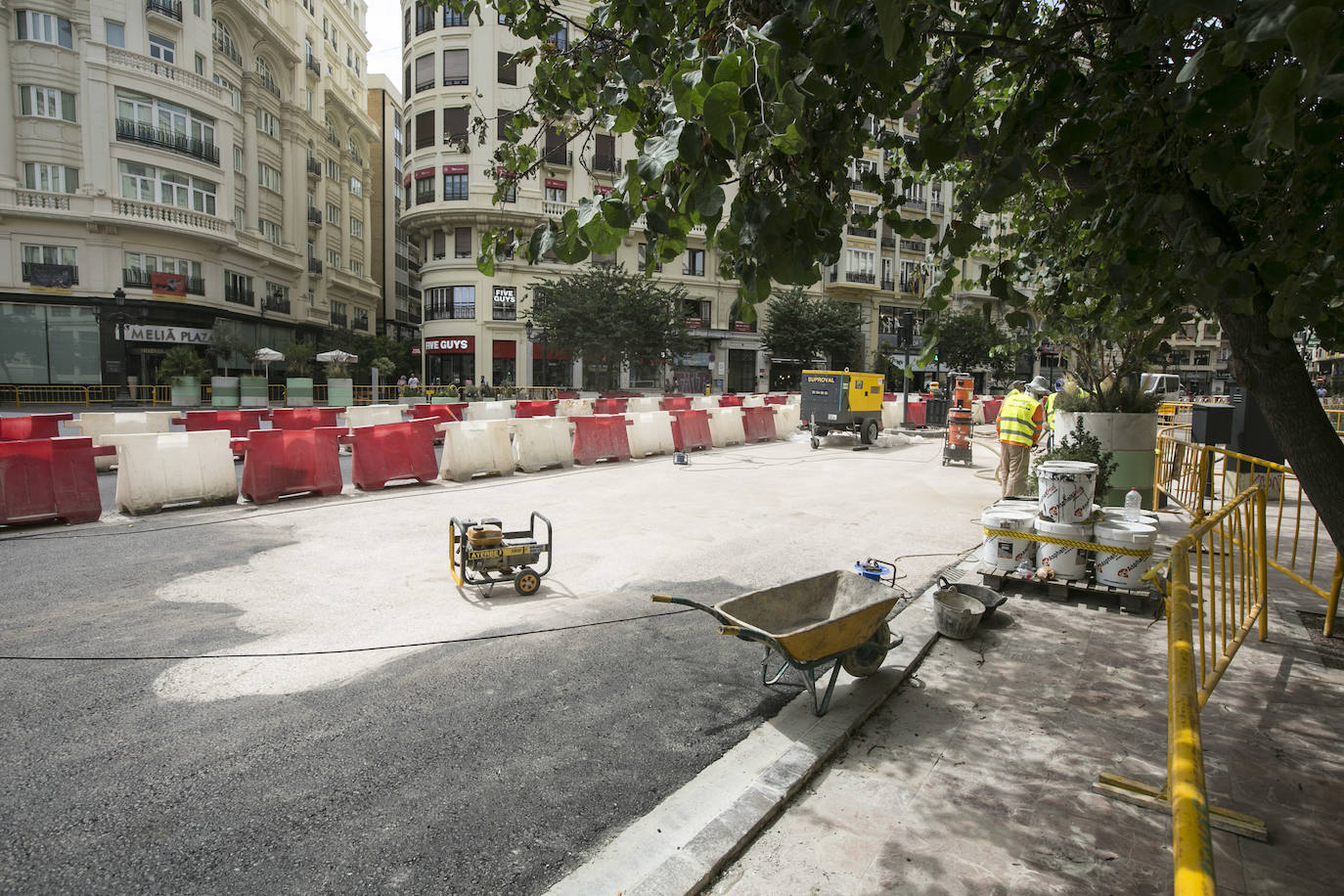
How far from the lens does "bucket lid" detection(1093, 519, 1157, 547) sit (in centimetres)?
588

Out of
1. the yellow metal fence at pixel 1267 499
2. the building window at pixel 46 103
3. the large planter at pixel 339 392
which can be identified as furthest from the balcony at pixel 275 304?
the yellow metal fence at pixel 1267 499

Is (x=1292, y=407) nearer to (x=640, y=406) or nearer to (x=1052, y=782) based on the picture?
(x=1052, y=782)

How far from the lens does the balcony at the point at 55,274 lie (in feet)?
106

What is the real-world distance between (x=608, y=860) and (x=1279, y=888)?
2582 mm

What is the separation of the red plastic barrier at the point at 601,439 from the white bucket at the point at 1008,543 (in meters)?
9.30

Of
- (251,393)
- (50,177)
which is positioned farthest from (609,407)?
(50,177)

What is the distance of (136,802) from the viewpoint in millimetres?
3227

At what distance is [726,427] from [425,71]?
116 ft

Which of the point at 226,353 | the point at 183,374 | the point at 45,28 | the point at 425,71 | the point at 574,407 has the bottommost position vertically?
the point at 574,407

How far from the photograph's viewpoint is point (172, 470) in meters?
9.62

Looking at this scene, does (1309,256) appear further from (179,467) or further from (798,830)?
(179,467)

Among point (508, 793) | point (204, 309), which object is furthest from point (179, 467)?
point (204, 309)

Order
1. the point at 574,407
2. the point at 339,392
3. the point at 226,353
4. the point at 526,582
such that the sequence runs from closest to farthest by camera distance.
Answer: the point at 526,582, the point at 574,407, the point at 339,392, the point at 226,353

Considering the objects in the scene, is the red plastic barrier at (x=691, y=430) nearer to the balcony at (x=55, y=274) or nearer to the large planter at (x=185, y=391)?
the large planter at (x=185, y=391)
